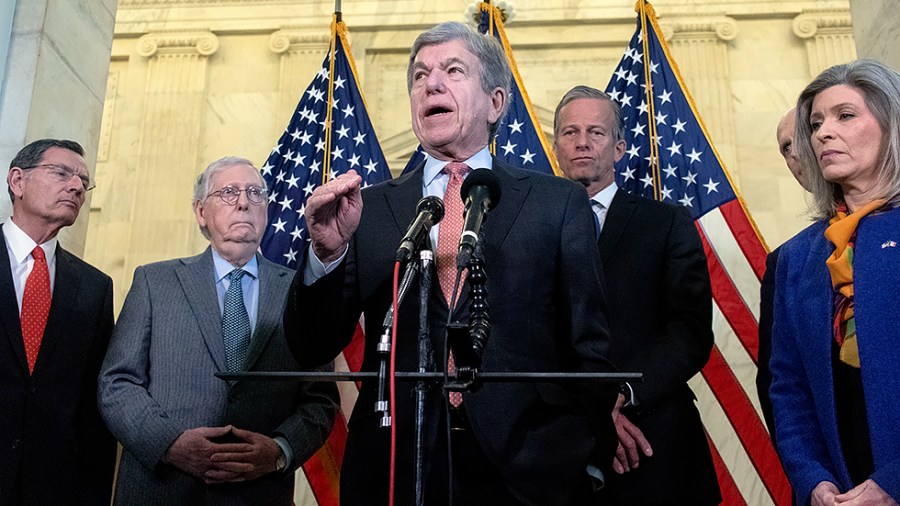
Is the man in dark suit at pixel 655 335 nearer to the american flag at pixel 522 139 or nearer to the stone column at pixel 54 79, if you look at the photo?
the american flag at pixel 522 139

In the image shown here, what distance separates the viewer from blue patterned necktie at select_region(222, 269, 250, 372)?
3.17 m

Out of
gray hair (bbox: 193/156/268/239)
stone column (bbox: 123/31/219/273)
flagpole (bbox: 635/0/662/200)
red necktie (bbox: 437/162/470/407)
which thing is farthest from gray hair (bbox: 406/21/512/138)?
stone column (bbox: 123/31/219/273)

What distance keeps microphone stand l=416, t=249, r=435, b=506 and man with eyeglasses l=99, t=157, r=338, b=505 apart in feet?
4.45

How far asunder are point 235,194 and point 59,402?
916 mm

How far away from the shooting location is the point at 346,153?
520 cm

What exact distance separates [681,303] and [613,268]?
0.24 meters

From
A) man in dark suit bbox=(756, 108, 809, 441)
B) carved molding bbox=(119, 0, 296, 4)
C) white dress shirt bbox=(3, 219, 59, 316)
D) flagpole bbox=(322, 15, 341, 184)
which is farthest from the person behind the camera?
carved molding bbox=(119, 0, 296, 4)

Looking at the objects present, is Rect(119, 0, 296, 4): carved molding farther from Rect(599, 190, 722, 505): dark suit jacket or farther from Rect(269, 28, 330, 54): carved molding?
Rect(599, 190, 722, 505): dark suit jacket

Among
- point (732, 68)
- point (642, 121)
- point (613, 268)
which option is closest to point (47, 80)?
point (613, 268)

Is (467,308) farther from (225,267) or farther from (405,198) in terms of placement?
(225,267)

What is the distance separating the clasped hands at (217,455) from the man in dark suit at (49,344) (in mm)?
416

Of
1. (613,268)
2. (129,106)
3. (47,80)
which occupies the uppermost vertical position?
(129,106)

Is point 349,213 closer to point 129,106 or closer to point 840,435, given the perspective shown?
point 840,435

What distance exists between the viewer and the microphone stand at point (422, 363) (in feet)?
5.43
